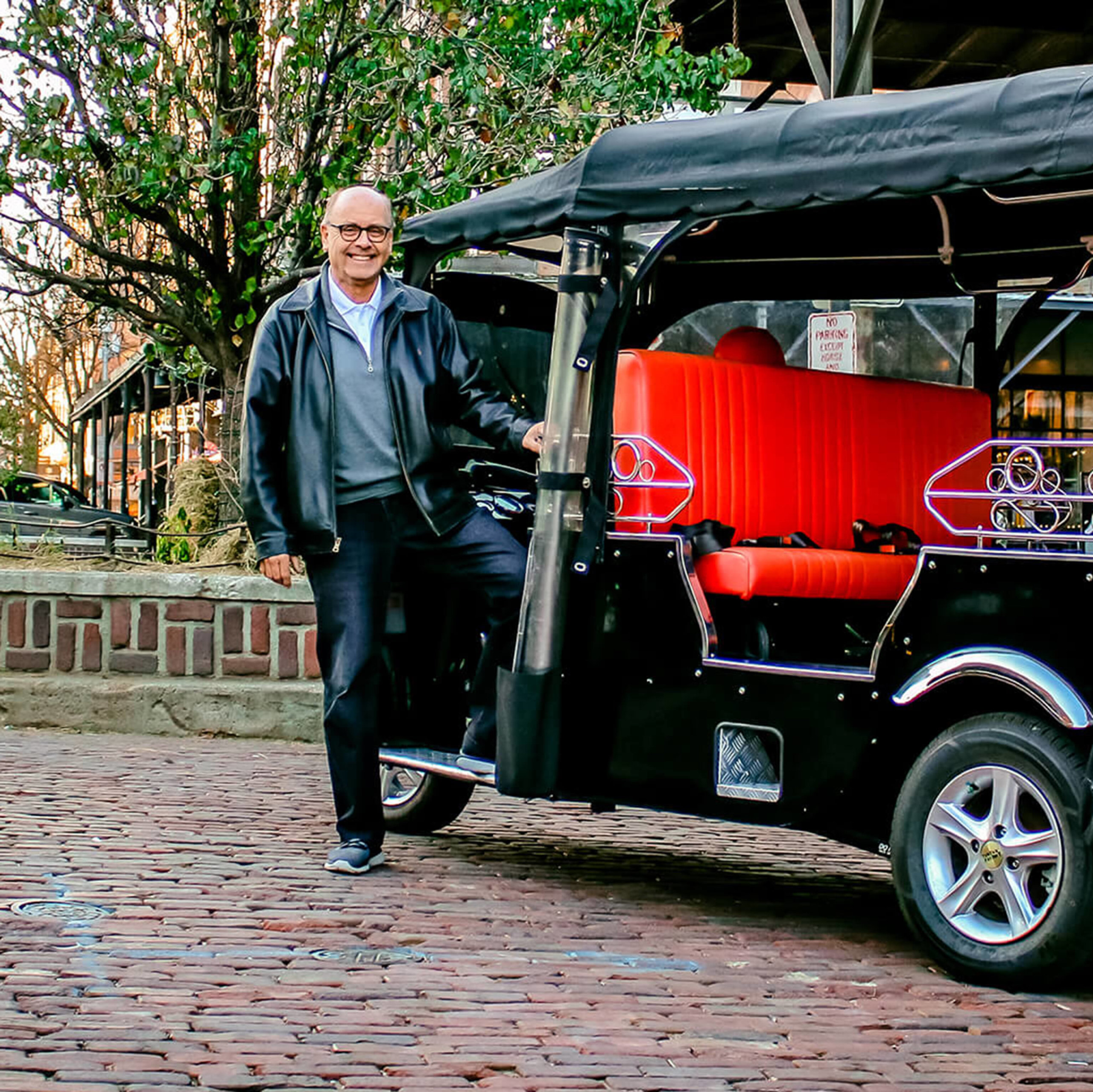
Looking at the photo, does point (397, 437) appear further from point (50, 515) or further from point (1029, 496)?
point (50, 515)

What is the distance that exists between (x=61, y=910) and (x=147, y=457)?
35.0 m

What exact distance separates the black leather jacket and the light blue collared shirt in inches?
2.0

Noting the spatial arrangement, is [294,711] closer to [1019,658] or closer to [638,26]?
[638,26]

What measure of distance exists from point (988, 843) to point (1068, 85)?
2.03m

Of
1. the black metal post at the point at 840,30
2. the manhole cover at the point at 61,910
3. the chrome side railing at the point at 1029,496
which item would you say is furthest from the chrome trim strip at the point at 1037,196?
the black metal post at the point at 840,30

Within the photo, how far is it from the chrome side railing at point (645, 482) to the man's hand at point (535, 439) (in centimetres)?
25

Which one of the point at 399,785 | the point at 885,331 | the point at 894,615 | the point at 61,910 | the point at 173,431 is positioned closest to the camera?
the point at 894,615

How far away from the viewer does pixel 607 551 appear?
256 inches

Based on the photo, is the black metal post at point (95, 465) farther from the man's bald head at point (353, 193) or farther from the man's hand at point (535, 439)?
the man's hand at point (535, 439)

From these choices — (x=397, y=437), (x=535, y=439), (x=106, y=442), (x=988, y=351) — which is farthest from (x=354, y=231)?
(x=106, y=442)

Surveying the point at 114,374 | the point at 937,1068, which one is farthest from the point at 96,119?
the point at 114,374

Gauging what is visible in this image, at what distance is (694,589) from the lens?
6.27 meters

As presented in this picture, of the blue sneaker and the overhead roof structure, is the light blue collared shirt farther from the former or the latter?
the overhead roof structure

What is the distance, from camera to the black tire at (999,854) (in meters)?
5.20
